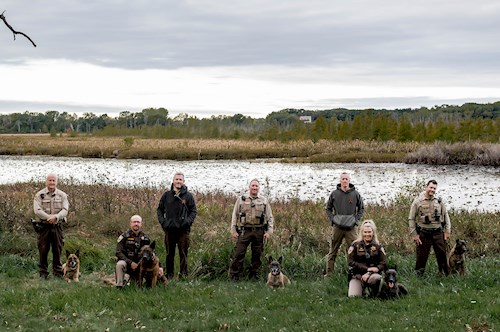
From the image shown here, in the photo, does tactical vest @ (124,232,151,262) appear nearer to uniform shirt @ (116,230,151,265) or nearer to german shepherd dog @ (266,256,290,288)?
uniform shirt @ (116,230,151,265)

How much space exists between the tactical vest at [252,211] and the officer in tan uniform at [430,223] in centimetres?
285

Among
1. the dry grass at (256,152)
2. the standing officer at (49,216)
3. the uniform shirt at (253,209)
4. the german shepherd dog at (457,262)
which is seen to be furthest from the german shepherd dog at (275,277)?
the dry grass at (256,152)

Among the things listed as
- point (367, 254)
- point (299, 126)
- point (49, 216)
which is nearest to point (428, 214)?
point (367, 254)

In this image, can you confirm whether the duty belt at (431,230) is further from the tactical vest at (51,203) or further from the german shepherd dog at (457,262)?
the tactical vest at (51,203)

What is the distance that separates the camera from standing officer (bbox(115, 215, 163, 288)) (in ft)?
33.4

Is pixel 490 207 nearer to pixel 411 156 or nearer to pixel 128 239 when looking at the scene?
pixel 128 239

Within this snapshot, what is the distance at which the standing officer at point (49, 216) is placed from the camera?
11.1m

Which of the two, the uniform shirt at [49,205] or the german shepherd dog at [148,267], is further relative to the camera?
the uniform shirt at [49,205]

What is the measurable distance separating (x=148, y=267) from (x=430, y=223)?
17.4ft

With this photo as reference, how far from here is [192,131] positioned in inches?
4077

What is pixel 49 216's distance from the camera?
11055 mm

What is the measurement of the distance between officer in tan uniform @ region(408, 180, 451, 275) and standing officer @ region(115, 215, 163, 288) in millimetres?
4885

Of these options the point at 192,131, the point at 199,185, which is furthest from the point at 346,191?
the point at 192,131

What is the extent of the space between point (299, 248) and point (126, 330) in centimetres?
627
